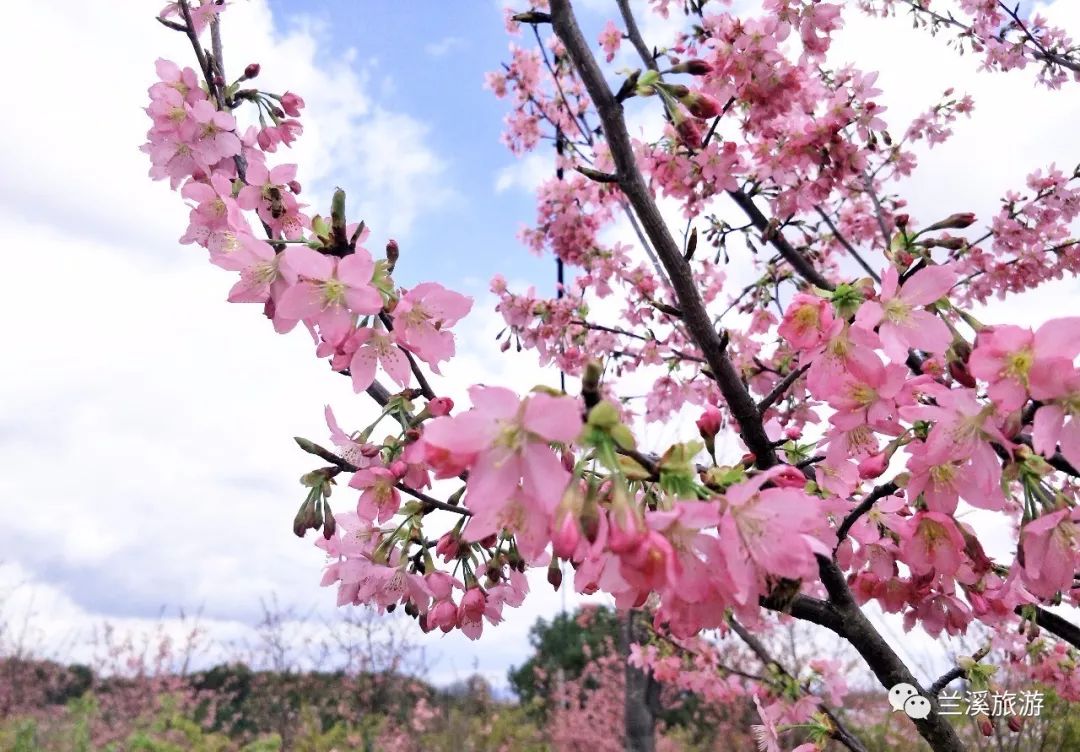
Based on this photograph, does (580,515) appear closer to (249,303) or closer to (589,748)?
(249,303)

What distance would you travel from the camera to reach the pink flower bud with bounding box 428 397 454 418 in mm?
1197

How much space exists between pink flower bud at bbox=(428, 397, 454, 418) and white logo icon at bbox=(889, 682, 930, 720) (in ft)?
3.65

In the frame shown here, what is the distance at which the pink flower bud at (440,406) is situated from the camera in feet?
3.93

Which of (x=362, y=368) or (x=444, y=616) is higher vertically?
(x=362, y=368)

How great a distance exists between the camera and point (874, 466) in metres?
1.22

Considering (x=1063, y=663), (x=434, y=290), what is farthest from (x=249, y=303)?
(x=1063, y=663)

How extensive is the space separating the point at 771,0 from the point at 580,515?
2852mm

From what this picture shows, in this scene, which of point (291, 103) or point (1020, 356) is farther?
point (291, 103)

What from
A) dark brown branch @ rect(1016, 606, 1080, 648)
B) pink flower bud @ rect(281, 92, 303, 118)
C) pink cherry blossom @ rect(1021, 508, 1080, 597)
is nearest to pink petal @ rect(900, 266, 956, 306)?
pink cherry blossom @ rect(1021, 508, 1080, 597)

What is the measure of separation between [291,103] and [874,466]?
5.97 ft

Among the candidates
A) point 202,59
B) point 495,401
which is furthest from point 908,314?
point 202,59

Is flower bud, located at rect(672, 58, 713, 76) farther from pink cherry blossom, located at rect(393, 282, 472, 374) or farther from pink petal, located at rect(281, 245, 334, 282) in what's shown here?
pink petal, located at rect(281, 245, 334, 282)

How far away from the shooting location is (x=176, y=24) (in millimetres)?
2043

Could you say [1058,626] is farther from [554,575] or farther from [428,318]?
[428,318]
